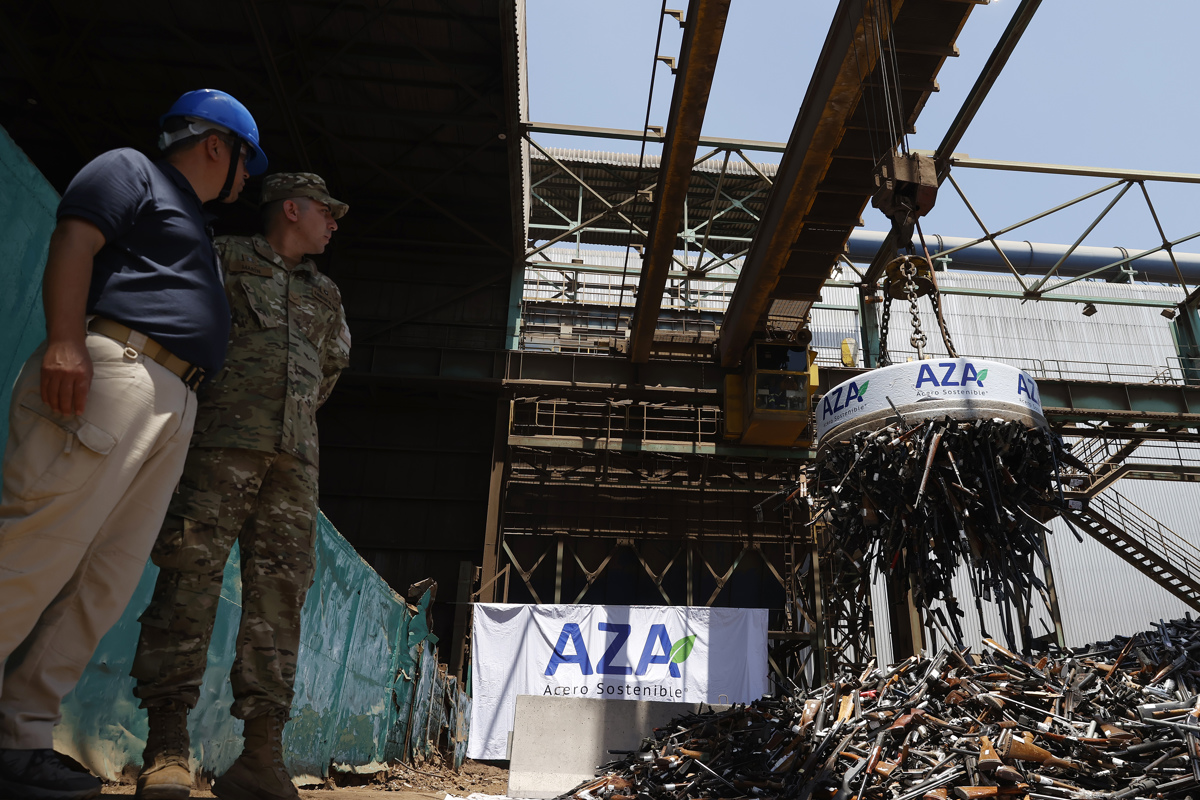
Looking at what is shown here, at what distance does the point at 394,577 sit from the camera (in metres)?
18.2

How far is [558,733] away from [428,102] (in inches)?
513

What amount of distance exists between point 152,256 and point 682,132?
998 centimetres

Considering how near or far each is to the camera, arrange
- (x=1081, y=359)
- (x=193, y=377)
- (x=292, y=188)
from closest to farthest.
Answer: (x=193, y=377) → (x=292, y=188) → (x=1081, y=359)

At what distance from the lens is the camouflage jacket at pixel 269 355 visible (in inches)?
104

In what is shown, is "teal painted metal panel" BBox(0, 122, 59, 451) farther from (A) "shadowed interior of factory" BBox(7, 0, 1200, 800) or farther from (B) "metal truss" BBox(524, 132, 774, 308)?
(B) "metal truss" BBox(524, 132, 774, 308)

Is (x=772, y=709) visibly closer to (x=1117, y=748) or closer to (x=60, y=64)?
(x=1117, y=748)

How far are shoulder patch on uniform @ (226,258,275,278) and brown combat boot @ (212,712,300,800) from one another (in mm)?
1551

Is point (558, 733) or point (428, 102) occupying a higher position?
point (428, 102)

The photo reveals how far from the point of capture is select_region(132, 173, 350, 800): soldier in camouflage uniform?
7.77 feet

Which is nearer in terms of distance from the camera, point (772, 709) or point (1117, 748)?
point (1117, 748)

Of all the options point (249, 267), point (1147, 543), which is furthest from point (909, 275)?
point (1147, 543)

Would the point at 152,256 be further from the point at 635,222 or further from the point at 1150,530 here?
the point at 1150,530

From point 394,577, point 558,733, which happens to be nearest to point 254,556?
point 558,733

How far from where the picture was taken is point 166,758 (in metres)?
2.21
